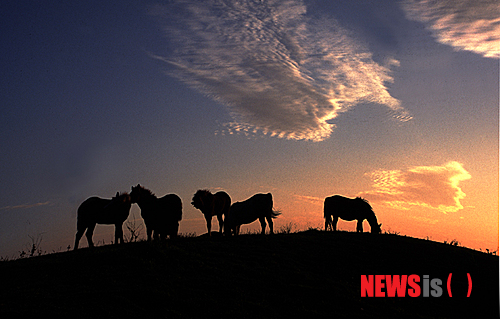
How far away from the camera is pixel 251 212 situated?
84.1ft

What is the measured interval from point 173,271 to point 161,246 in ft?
10.4

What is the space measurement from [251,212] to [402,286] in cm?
1144

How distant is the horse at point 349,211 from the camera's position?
31.1 m

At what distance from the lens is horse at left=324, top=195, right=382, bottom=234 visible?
3109cm

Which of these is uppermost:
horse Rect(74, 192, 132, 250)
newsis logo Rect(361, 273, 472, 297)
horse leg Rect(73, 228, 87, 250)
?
horse Rect(74, 192, 132, 250)

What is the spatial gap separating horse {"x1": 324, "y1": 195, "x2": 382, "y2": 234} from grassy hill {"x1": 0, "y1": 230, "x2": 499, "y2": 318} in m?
9.78

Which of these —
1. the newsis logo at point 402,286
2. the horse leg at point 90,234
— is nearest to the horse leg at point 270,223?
the newsis logo at point 402,286

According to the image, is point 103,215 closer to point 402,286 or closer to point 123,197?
point 123,197

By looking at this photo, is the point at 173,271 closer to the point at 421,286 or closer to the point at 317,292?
the point at 317,292

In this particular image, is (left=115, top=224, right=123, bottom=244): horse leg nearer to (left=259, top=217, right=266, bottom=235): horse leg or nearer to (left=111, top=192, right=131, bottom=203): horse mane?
(left=111, top=192, right=131, bottom=203): horse mane

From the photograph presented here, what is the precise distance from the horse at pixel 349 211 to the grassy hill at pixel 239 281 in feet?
32.1

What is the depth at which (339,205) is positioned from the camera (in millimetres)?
31531

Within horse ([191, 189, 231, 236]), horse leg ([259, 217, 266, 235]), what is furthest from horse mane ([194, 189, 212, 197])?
horse leg ([259, 217, 266, 235])

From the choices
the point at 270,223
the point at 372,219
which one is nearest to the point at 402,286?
the point at 270,223
